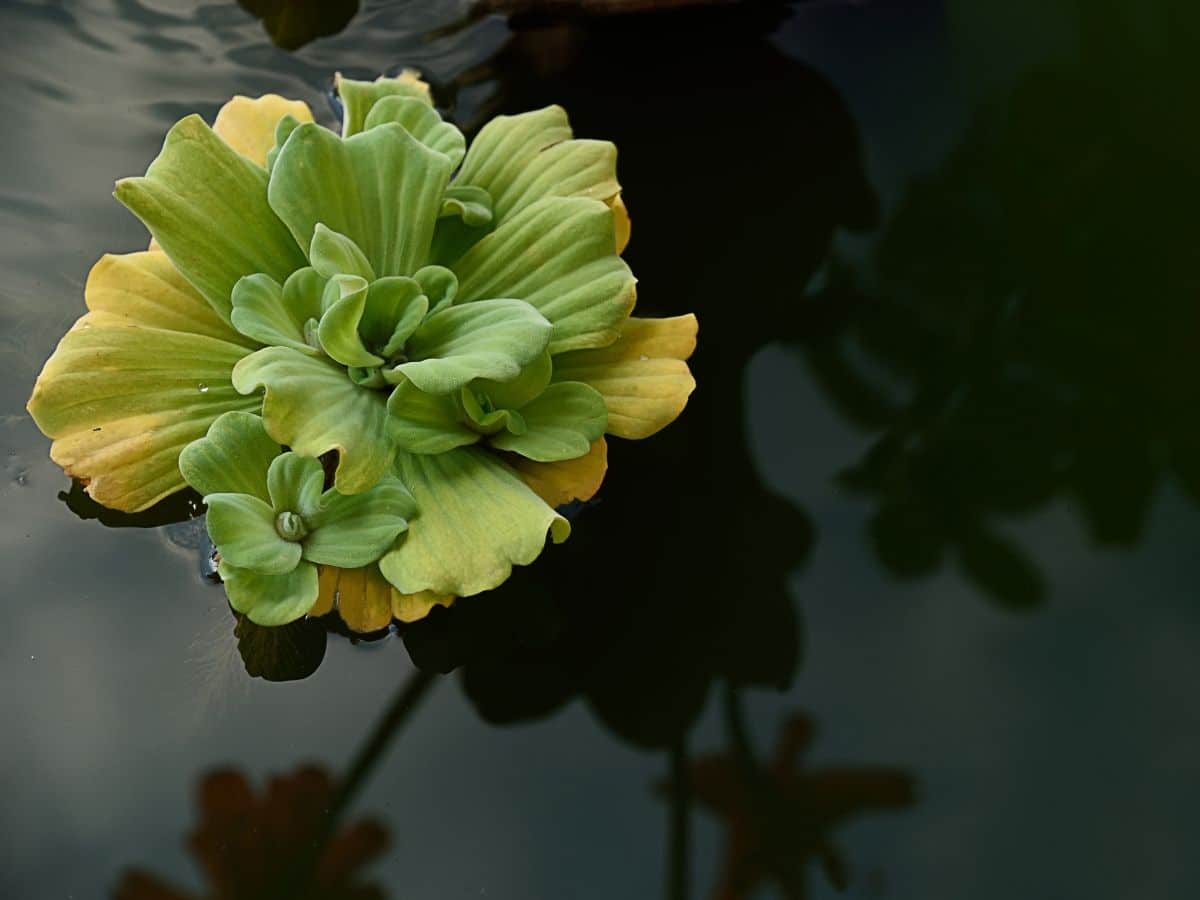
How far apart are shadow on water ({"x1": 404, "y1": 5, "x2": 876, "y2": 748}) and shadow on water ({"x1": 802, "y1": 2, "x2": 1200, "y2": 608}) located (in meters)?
0.10

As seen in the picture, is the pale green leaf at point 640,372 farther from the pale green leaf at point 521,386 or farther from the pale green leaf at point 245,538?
the pale green leaf at point 245,538

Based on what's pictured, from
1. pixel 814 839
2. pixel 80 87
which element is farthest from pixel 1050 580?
pixel 80 87

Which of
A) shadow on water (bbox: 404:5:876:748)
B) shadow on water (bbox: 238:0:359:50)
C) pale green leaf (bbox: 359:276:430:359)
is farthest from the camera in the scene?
shadow on water (bbox: 238:0:359:50)

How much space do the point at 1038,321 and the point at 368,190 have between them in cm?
86

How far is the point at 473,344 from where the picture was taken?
1193 mm

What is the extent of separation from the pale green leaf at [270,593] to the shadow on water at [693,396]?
18cm

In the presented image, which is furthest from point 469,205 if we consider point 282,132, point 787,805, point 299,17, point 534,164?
point 787,805

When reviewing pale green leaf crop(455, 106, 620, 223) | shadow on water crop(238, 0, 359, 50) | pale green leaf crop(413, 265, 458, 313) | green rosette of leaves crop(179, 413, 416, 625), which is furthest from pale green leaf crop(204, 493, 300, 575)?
shadow on water crop(238, 0, 359, 50)

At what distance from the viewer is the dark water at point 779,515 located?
4.05 feet

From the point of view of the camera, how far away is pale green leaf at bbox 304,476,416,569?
117 cm

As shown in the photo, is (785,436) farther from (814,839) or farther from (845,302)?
(814,839)

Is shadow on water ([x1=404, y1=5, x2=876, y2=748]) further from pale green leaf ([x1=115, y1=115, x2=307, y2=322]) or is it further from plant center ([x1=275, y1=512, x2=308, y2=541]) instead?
pale green leaf ([x1=115, y1=115, x2=307, y2=322])

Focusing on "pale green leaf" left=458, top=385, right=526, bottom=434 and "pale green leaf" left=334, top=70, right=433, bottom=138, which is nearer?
"pale green leaf" left=458, top=385, right=526, bottom=434

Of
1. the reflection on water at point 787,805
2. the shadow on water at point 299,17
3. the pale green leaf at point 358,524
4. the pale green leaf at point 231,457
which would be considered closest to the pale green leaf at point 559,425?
the pale green leaf at point 358,524
